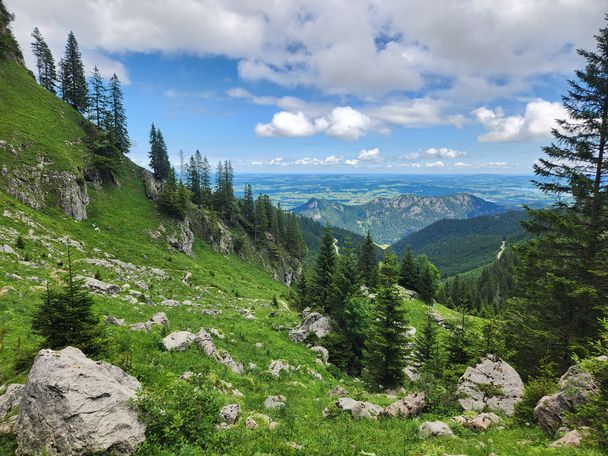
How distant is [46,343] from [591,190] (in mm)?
26158

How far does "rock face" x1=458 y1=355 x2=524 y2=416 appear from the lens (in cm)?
1475

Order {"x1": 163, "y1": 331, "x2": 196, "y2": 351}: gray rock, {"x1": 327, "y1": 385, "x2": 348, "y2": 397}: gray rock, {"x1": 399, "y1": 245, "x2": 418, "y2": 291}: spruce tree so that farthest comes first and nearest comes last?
1. {"x1": 399, "y1": 245, "x2": 418, "y2": 291}: spruce tree
2. {"x1": 327, "y1": 385, "x2": 348, "y2": 397}: gray rock
3. {"x1": 163, "y1": 331, "x2": 196, "y2": 351}: gray rock

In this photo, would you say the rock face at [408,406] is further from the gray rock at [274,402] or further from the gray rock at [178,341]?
the gray rock at [178,341]

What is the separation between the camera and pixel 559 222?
56.1ft

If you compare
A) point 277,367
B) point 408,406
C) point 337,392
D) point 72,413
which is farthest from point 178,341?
point 408,406

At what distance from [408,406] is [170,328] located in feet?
46.7

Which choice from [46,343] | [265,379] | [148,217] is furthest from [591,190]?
[148,217]

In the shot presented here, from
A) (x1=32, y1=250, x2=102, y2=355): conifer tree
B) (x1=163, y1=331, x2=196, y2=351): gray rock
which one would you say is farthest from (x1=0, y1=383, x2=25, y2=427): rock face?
(x1=163, y1=331, x2=196, y2=351): gray rock

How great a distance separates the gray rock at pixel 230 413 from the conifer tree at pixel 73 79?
82.2m

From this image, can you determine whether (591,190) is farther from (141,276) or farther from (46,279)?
(141,276)

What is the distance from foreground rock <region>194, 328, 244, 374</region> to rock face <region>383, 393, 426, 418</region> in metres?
8.08

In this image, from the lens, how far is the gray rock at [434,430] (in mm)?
11023

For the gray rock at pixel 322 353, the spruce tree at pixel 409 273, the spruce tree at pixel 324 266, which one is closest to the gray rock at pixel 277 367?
the gray rock at pixel 322 353

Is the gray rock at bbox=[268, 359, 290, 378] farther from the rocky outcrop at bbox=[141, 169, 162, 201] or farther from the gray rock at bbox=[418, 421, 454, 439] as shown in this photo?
the rocky outcrop at bbox=[141, 169, 162, 201]
